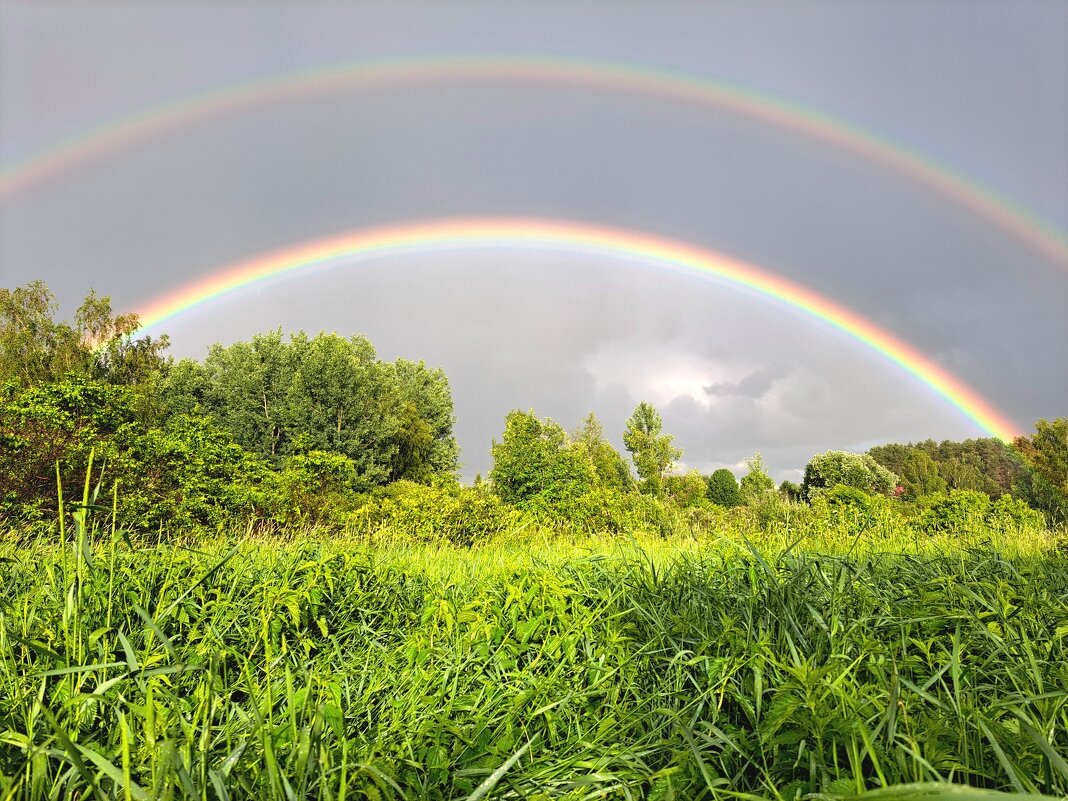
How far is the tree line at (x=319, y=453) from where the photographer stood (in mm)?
9297

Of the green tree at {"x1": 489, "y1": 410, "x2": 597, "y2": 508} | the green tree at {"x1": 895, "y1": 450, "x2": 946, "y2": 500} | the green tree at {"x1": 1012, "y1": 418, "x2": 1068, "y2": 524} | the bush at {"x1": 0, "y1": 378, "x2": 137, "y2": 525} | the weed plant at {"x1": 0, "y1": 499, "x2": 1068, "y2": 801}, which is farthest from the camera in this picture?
the green tree at {"x1": 895, "y1": 450, "x2": 946, "y2": 500}

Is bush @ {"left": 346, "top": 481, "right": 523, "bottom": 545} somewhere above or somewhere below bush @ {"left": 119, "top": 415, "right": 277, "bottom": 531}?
below

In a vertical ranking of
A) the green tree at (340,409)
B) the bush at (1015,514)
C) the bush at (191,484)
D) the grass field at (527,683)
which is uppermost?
the green tree at (340,409)

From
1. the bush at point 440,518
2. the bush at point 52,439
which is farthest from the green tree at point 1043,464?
the bush at point 52,439

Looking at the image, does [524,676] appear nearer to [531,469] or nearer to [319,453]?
[531,469]

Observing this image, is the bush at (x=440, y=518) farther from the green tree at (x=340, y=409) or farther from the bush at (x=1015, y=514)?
the green tree at (x=340, y=409)

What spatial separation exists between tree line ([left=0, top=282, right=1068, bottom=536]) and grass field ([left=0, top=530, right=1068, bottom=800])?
2.29 feet

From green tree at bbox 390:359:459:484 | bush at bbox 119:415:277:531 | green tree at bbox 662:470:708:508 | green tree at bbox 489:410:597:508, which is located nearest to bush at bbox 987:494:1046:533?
green tree at bbox 489:410:597:508

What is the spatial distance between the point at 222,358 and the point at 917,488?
121 ft

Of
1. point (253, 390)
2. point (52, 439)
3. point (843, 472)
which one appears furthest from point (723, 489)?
point (52, 439)

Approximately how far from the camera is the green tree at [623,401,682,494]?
32.1 metres

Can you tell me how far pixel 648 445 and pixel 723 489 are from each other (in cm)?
488

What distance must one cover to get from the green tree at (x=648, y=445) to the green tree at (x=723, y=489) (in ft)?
8.93

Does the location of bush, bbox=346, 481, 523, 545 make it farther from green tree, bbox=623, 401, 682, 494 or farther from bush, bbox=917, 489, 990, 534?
green tree, bbox=623, 401, 682, 494
